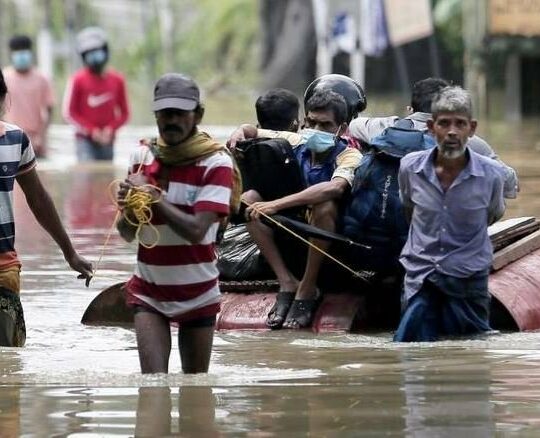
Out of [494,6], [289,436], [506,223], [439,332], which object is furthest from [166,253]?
[494,6]

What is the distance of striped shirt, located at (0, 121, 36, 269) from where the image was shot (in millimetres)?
7828

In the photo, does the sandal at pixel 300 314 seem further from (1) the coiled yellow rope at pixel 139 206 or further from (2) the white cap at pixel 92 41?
(2) the white cap at pixel 92 41

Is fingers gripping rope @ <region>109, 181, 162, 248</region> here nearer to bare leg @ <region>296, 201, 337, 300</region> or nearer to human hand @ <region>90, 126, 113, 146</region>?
bare leg @ <region>296, 201, 337, 300</region>

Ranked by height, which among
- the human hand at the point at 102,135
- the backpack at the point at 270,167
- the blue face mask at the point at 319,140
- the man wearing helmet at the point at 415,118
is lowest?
the human hand at the point at 102,135

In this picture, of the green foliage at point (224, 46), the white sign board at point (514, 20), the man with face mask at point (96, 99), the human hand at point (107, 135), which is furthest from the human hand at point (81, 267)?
the green foliage at point (224, 46)

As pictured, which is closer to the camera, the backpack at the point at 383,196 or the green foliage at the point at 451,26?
the backpack at the point at 383,196

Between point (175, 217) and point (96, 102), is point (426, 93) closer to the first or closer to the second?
point (175, 217)

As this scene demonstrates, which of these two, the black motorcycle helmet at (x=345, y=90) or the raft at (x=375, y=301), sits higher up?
the black motorcycle helmet at (x=345, y=90)

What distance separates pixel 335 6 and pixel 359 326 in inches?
1114

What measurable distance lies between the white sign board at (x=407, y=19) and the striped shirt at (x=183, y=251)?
90.8 ft

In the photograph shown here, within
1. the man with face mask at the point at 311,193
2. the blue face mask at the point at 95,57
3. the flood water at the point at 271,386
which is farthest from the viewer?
the blue face mask at the point at 95,57

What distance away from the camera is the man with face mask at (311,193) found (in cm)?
948

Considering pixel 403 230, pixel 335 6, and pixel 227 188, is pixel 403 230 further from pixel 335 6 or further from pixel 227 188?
pixel 335 6

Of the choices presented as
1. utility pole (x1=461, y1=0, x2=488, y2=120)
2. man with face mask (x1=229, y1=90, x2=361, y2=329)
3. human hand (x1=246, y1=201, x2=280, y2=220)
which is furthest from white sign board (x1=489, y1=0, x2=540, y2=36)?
human hand (x1=246, y1=201, x2=280, y2=220)
